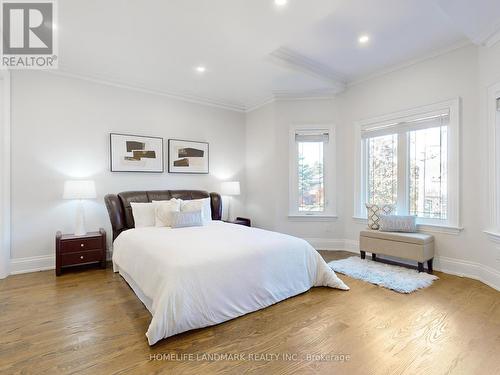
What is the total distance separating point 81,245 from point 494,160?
5.11 meters

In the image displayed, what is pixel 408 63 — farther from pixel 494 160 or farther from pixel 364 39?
pixel 494 160

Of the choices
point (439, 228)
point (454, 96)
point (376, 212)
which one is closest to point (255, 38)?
point (454, 96)

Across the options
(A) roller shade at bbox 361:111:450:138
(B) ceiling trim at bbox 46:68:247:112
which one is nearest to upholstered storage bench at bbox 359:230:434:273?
(A) roller shade at bbox 361:111:450:138

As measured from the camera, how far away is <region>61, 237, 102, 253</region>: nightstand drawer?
3.42 m

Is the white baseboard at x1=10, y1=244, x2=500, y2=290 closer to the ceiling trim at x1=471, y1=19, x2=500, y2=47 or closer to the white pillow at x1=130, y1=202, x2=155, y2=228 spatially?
the white pillow at x1=130, y1=202, x2=155, y2=228

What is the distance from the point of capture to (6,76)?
3.37 metres

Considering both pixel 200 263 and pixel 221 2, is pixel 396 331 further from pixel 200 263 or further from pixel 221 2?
pixel 221 2

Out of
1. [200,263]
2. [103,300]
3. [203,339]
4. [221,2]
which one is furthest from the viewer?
[103,300]

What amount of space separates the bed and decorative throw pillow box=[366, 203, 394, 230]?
1484 mm

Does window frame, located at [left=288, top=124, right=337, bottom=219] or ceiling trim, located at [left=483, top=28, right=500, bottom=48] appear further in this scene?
window frame, located at [left=288, top=124, right=337, bottom=219]

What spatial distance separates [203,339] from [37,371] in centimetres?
103

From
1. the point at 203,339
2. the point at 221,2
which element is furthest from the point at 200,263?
the point at 221,2

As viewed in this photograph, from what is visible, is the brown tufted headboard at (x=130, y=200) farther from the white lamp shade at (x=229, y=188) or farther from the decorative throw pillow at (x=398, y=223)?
the decorative throw pillow at (x=398, y=223)

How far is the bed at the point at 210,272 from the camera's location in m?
2.02
